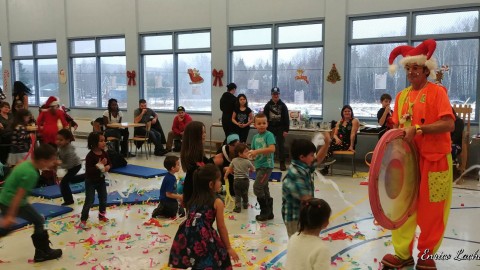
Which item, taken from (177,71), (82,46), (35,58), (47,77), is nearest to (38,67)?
(35,58)

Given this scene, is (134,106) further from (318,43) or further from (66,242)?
(66,242)

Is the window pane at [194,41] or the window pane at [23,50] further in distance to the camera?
the window pane at [23,50]

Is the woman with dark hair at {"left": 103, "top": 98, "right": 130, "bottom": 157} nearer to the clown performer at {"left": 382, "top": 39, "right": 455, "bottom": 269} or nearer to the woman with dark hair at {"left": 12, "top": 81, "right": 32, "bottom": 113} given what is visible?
the woman with dark hair at {"left": 12, "top": 81, "right": 32, "bottom": 113}

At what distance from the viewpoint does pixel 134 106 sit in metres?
13.4

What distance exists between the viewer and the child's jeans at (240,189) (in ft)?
19.6

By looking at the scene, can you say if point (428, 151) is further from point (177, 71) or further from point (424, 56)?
point (177, 71)

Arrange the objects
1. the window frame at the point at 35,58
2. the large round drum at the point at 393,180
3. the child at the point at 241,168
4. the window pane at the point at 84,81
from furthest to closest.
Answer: the window frame at the point at 35,58 < the window pane at the point at 84,81 < the child at the point at 241,168 < the large round drum at the point at 393,180

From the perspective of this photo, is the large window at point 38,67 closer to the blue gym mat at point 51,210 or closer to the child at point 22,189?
the blue gym mat at point 51,210

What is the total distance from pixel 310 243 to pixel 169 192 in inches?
123

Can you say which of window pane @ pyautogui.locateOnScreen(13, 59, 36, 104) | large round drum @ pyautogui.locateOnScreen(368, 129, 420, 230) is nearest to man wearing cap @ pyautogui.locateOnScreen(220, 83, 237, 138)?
large round drum @ pyautogui.locateOnScreen(368, 129, 420, 230)

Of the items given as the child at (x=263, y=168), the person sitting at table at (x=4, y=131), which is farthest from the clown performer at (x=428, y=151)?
the person sitting at table at (x=4, y=131)

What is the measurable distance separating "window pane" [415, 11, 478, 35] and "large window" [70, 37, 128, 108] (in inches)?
334

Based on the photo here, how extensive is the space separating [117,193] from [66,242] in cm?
218

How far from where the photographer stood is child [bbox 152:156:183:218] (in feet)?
18.1
